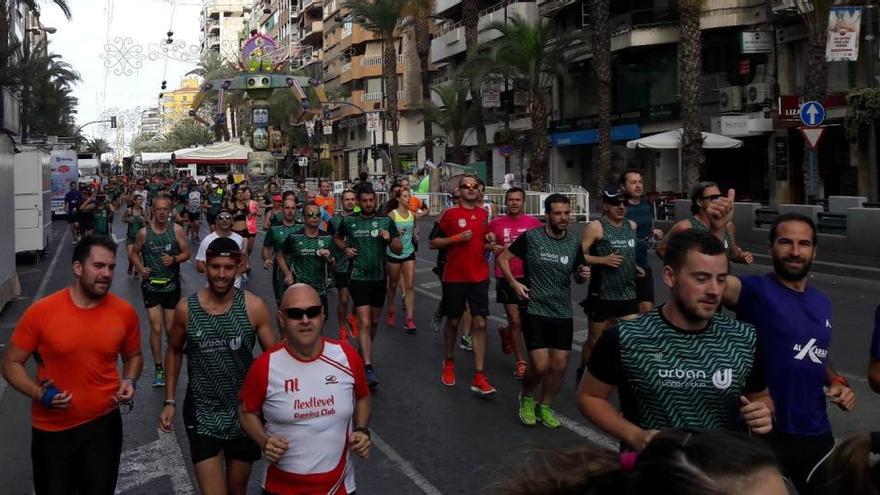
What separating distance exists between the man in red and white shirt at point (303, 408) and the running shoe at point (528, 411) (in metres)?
3.53

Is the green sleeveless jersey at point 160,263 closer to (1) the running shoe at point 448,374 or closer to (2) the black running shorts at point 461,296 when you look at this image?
(2) the black running shorts at point 461,296

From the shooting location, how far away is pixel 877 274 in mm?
16000

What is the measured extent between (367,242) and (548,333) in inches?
120

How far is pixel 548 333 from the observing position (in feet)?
24.5

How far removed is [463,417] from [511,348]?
2.18 meters

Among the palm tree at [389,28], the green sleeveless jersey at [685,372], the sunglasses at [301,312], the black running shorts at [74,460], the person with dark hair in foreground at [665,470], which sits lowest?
the black running shorts at [74,460]

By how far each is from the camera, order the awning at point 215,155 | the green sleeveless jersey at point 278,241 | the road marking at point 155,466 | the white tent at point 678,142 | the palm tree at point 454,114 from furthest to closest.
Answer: the palm tree at point 454,114 < the awning at point 215,155 < the white tent at point 678,142 < the green sleeveless jersey at point 278,241 < the road marking at point 155,466

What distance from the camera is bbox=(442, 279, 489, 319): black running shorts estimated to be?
9.10m

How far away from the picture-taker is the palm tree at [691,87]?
2505 centimetres

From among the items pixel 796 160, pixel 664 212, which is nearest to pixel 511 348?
pixel 664 212

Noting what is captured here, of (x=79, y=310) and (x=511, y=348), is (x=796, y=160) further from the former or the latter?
(x=79, y=310)

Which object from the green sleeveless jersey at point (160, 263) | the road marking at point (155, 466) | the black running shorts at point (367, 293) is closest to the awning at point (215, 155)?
the green sleeveless jersey at point (160, 263)

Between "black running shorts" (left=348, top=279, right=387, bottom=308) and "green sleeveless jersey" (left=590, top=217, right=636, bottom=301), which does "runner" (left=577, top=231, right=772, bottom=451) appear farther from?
"black running shorts" (left=348, top=279, right=387, bottom=308)

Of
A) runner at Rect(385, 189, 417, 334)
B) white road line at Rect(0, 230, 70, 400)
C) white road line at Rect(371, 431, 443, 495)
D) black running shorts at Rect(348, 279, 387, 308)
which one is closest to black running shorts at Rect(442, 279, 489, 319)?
black running shorts at Rect(348, 279, 387, 308)
